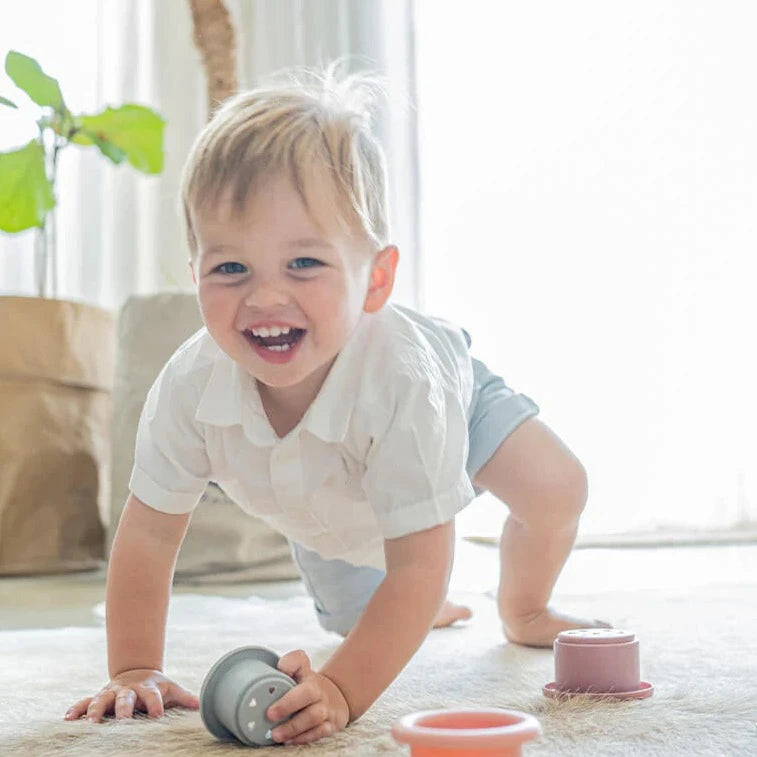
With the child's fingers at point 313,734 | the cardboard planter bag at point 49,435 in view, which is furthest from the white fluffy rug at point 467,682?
the cardboard planter bag at point 49,435

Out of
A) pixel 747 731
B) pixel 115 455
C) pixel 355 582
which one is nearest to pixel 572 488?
pixel 355 582

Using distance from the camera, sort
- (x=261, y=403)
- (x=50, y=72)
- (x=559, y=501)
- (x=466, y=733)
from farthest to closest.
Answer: (x=50, y=72), (x=559, y=501), (x=261, y=403), (x=466, y=733)

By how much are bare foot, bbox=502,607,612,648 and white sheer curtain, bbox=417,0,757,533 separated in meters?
1.22

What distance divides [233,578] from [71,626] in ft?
1.73

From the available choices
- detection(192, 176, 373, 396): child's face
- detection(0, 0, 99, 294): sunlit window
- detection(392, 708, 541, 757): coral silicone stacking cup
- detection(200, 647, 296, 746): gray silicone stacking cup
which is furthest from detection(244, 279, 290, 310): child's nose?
detection(0, 0, 99, 294): sunlit window

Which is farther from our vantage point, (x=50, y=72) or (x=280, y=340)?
(x=50, y=72)

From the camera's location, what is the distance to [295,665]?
74 cm

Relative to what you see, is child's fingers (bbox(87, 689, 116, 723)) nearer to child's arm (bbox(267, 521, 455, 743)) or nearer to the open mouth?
child's arm (bbox(267, 521, 455, 743))

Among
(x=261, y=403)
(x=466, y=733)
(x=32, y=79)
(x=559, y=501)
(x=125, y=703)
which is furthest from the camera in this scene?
(x=32, y=79)

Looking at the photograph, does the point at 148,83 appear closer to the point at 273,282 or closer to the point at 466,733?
the point at 273,282

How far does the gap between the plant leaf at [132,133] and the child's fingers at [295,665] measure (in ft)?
4.66

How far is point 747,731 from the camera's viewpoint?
0.71 metres

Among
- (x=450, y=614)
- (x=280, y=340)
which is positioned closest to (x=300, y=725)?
(x=280, y=340)

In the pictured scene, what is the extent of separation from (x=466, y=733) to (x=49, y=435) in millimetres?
1584
